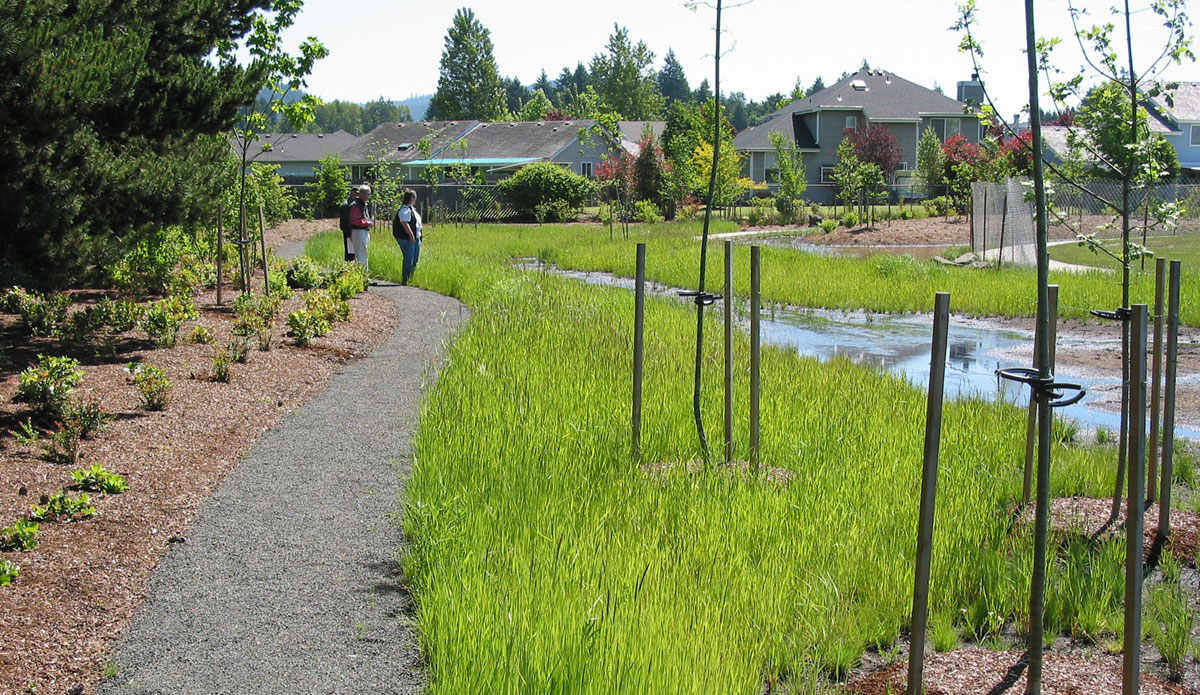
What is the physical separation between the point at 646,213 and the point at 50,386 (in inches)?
1353

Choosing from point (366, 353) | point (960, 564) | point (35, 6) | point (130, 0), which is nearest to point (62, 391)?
point (35, 6)

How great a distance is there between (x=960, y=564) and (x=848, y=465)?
1.29m

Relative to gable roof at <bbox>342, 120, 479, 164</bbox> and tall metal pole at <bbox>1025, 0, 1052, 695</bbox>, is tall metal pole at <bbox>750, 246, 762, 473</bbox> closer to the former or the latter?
tall metal pole at <bbox>1025, 0, 1052, 695</bbox>

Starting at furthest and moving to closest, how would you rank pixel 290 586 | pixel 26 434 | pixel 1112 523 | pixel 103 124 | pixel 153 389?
pixel 103 124 < pixel 153 389 < pixel 26 434 < pixel 1112 523 < pixel 290 586

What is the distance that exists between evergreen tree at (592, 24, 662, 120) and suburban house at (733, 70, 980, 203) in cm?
3598

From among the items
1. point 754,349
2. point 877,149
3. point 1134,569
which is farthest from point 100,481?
point 877,149

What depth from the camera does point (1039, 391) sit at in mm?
3340

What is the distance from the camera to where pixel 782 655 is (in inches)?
156

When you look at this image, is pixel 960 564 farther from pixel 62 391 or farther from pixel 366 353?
pixel 366 353

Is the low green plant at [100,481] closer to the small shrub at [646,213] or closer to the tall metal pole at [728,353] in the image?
the tall metal pole at [728,353]

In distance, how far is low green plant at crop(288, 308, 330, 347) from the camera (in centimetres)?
1053

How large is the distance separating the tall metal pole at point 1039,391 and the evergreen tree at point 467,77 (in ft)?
304

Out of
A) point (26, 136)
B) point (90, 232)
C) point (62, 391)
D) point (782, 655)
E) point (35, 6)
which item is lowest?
point (782, 655)

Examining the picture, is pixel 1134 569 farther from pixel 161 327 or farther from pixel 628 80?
pixel 628 80
